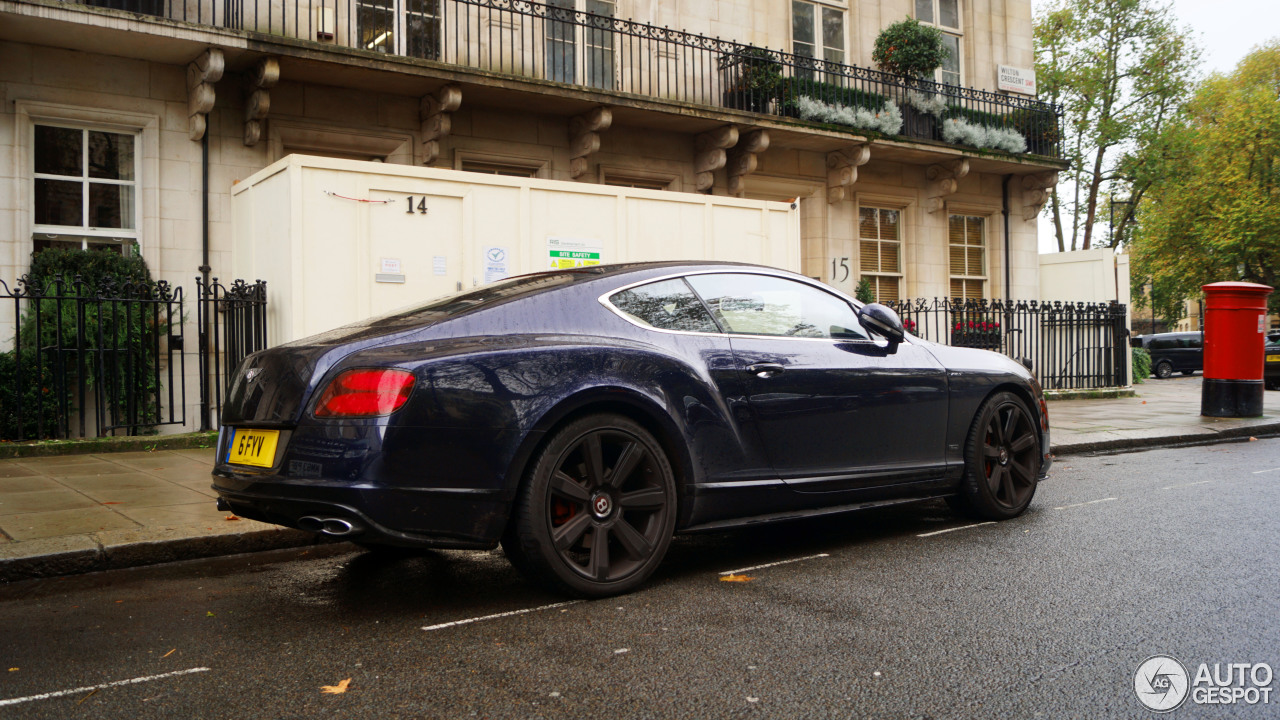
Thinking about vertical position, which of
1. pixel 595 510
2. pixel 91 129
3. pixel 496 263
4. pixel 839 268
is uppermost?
pixel 91 129

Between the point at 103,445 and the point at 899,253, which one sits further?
the point at 899,253

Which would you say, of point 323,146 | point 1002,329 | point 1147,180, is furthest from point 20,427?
point 1147,180

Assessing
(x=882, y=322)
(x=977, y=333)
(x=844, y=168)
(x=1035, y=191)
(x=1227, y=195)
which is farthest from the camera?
(x=1227, y=195)

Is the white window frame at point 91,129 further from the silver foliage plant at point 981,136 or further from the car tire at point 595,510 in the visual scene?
the silver foliage plant at point 981,136

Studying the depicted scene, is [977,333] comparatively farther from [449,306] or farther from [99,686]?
[99,686]

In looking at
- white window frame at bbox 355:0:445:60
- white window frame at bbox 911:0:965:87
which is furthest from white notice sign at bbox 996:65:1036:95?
white window frame at bbox 355:0:445:60

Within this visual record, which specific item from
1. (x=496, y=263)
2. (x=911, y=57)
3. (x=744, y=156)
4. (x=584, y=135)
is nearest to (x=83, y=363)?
(x=496, y=263)

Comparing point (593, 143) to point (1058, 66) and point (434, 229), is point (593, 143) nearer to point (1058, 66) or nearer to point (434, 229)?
point (434, 229)

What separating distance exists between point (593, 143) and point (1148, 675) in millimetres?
11085

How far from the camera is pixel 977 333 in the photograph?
15.8 metres

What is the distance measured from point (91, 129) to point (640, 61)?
6.74 m

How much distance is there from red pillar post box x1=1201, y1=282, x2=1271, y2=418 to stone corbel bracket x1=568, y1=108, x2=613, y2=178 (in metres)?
8.11

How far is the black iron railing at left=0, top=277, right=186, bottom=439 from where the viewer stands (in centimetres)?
842

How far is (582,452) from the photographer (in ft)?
12.6
